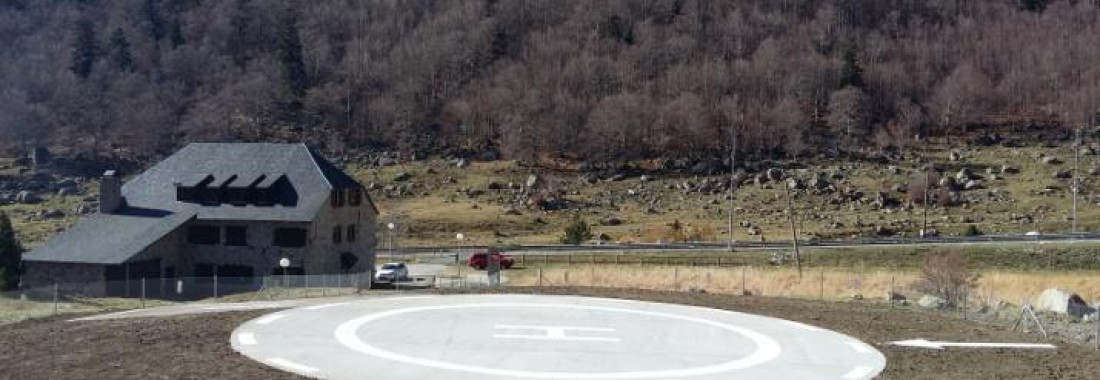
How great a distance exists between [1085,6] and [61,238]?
186 meters

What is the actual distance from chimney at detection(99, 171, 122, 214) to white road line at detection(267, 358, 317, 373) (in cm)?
3663

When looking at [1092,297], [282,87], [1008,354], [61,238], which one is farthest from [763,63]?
[1008,354]

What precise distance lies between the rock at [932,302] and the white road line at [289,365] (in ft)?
89.7

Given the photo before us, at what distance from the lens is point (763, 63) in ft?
525

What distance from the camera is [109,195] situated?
5678 centimetres

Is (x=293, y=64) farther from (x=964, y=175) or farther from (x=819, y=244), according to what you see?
(x=819, y=244)

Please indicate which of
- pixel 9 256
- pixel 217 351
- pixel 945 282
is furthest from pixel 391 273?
pixel 945 282

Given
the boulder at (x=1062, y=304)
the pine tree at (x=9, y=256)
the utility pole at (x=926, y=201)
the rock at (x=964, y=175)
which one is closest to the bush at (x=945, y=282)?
the boulder at (x=1062, y=304)

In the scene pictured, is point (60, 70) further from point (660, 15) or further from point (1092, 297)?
point (1092, 297)

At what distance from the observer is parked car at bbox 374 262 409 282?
55.9 m

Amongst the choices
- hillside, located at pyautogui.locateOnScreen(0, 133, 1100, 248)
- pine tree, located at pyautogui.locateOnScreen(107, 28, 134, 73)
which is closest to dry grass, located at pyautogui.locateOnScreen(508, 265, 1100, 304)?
hillside, located at pyautogui.locateOnScreen(0, 133, 1100, 248)

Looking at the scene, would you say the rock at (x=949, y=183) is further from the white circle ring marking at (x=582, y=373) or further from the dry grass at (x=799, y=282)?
the white circle ring marking at (x=582, y=373)

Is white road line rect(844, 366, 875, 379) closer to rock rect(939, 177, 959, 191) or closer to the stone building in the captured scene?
the stone building

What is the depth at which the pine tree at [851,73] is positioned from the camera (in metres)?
147
